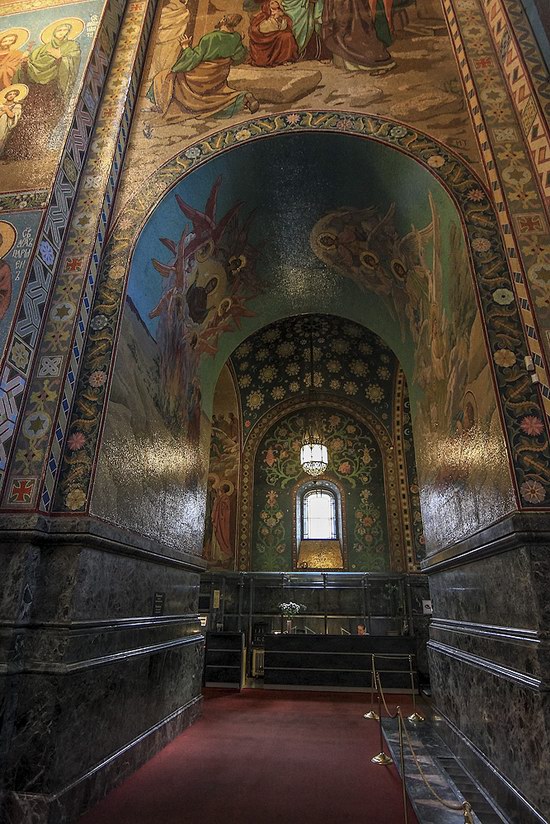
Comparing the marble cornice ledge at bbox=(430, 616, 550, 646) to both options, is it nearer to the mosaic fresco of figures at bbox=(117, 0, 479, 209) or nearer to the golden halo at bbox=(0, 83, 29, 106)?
the mosaic fresco of figures at bbox=(117, 0, 479, 209)

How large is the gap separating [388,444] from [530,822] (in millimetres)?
9124

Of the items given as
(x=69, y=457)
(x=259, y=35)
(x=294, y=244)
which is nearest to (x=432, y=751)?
(x=69, y=457)

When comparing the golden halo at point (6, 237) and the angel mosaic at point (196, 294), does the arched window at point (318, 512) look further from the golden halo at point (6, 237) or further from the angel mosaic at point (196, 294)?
the golden halo at point (6, 237)

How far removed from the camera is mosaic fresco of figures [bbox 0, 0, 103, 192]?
5.12m

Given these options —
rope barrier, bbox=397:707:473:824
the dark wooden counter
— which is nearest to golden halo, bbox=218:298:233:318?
rope barrier, bbox=397:707:473:824

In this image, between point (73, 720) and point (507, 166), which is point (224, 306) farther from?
point (73, 720)

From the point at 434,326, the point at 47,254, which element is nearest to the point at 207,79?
the point at 47,254

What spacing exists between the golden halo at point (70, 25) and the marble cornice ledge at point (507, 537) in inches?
273

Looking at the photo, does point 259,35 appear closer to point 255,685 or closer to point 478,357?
point 478,357

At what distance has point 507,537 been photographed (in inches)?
130

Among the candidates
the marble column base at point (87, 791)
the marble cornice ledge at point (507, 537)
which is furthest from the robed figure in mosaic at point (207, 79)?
the marble column base at point (87, 791)

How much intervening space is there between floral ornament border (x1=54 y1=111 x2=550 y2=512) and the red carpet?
2.23 metres

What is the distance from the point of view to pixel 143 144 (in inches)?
225

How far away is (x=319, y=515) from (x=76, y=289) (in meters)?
8.72
